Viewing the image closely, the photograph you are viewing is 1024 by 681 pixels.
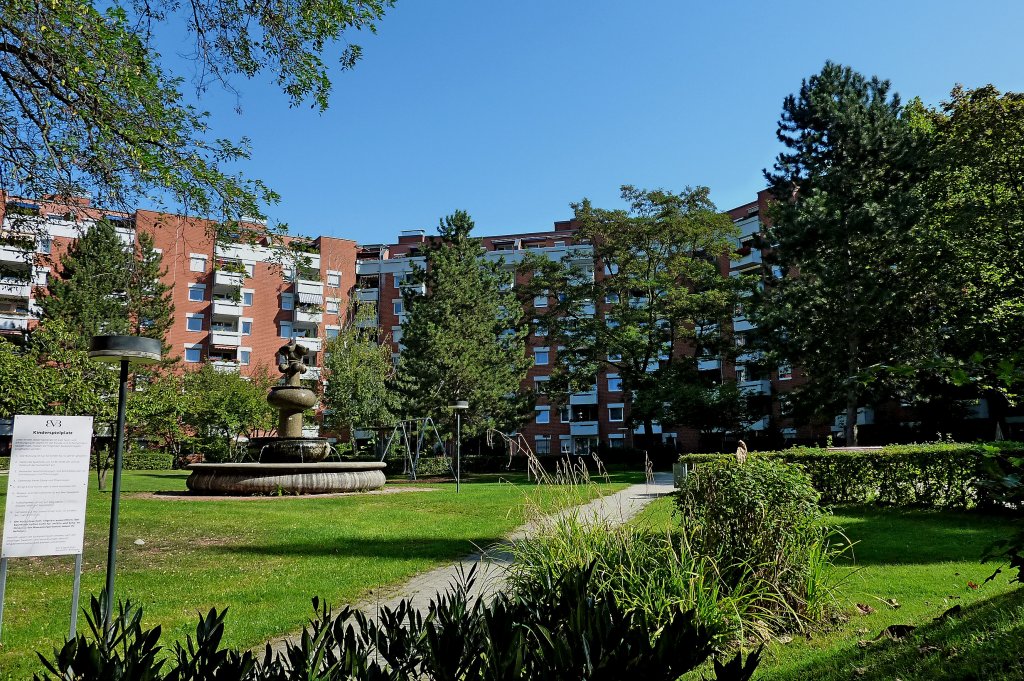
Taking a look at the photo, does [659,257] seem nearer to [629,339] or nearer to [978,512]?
[629,339]

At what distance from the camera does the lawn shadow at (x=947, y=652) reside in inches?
145

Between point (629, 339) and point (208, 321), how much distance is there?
3864cm

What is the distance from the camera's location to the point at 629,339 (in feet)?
122

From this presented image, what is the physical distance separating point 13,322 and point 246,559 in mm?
54428

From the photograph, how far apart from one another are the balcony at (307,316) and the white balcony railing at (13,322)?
64.9 ft

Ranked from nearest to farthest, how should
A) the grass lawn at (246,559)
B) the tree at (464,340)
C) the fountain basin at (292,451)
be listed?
1. the grass lawn at (246,559)
2. the fountain basin at (292,451)
3. the tree at (464,340)

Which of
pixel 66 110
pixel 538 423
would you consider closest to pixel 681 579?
pixel 66 110

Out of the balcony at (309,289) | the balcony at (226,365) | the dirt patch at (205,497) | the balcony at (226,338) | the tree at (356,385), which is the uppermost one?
the balcony at (309,289)

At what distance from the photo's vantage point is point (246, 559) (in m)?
9.22

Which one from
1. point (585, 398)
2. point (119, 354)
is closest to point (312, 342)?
point (585, 398)

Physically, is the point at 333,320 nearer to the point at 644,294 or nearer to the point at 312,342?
the point at 312,342

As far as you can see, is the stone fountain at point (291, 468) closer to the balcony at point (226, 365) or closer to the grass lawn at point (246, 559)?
the grass lawn at point (246, 559)

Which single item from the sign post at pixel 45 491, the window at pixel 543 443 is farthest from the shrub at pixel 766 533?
the window at pixel 543 443

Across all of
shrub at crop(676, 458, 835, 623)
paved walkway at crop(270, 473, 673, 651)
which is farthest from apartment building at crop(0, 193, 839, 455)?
shrub at crop(676, 458, 835, 623)
